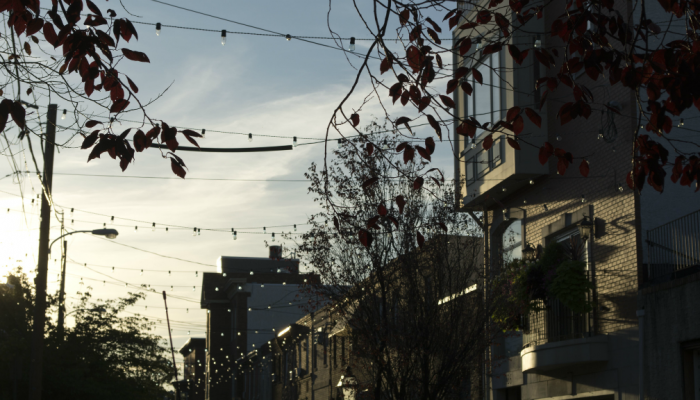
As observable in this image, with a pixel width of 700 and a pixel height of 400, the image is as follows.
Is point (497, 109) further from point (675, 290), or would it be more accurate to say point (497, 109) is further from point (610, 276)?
point (675, 290)

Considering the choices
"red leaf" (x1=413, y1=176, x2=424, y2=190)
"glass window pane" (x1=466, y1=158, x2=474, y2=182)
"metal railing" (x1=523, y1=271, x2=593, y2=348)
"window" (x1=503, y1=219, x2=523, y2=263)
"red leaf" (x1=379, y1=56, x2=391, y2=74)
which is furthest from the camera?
"glass window pane" (x1=466, y1=158, x2=474, y2=182)

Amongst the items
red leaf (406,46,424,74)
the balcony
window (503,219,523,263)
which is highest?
window (503,219,523,263)

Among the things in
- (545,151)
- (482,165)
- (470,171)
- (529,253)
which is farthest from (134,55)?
(470,171)

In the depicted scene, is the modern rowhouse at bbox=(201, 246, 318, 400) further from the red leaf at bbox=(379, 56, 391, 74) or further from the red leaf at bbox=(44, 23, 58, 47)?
the red leaf at bbox=(44, 23, 58, 47)

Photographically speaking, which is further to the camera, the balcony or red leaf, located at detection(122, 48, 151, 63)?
the balcony

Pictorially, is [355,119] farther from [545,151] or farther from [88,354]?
[88,354]

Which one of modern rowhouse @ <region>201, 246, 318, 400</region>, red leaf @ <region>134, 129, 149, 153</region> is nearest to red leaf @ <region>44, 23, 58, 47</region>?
red leaf @ <region>134, 129, 149, 153</region>

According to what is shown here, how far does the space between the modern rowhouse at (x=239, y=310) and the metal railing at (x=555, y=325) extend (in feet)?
117

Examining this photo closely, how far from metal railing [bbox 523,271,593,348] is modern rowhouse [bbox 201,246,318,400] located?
117 ft

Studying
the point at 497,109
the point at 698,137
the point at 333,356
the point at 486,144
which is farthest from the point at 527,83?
the point at 333,356

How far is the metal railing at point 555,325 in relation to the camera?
51.0 ft

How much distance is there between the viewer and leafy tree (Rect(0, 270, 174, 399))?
954 inches

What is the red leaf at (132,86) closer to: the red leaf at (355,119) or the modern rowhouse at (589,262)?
the red leaf at (355,119)

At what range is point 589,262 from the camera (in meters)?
15.5
